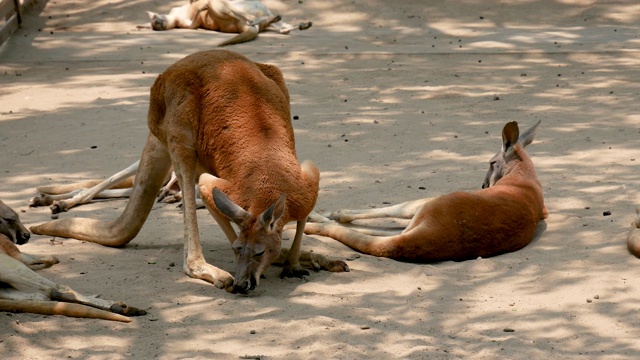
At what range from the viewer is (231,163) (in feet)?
20.0

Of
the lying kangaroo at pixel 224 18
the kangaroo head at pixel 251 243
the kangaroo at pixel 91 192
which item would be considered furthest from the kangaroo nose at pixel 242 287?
the lying kangaroo at pixel 224 18

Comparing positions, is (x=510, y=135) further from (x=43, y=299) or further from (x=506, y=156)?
(x=43, y=299)

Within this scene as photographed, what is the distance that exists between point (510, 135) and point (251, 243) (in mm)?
2434

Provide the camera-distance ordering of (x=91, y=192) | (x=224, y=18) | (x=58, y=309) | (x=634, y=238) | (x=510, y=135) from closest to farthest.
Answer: (x=58, y=309), (x=634, y=238), (x=510, y=135), (x=91, y=192), (x=224, y=18)

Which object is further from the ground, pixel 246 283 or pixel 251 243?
pixel 251 243

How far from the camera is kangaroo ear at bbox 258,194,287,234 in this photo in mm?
5621

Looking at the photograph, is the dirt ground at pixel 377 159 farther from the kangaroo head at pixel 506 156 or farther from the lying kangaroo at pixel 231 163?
the kangaroo head at pixel 506 156

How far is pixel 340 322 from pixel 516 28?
9441mm

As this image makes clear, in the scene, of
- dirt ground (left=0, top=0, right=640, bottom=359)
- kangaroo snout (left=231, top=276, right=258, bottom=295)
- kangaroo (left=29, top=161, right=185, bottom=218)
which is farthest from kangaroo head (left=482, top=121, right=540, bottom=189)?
kangaroo snout (left=231, top=276, right=258, bottom=295)

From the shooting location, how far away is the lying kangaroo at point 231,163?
5.78 m

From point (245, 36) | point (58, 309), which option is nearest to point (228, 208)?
point (58, 309)

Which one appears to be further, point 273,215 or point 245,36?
point 245,36

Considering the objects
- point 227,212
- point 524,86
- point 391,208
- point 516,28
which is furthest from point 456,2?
point 227,212

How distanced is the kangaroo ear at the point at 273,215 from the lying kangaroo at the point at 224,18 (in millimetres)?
8446
